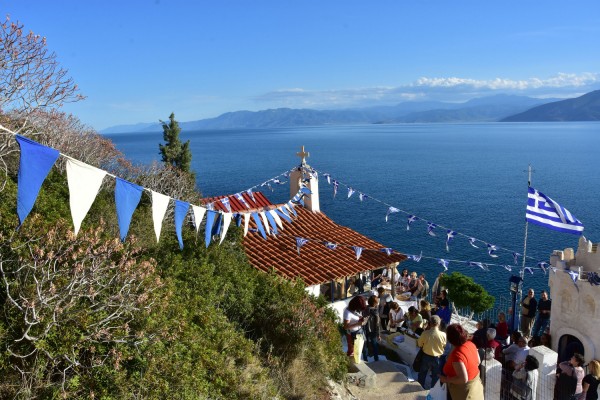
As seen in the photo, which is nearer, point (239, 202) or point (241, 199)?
point (241, 199)

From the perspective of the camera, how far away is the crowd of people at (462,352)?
646 cm

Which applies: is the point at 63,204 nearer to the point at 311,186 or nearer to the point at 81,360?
the point at 81,360

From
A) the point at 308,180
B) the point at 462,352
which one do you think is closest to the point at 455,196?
the point at 308,180

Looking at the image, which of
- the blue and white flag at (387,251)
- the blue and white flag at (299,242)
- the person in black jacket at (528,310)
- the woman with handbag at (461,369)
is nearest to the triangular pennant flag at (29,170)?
the woman with handbag at (461,369)

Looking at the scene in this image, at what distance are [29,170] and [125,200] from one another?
1.48 m

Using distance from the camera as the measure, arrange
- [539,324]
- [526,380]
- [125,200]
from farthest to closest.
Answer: [539,324]
[526,380]
[125,200]

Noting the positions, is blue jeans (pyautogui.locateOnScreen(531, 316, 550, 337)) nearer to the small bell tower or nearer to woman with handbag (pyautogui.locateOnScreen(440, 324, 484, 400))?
the small bell tower

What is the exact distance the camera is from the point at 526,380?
8.61 metres

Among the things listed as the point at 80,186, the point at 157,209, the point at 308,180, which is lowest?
the point at 308,180

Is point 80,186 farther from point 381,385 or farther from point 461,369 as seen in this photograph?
point 381,385

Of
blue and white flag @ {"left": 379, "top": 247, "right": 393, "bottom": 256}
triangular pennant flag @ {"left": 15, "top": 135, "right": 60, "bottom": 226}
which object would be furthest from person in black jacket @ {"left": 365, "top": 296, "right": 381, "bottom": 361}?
triangular pennant flag @ {"left": 15, "top": 135, "right": 60, "bottom": 226}

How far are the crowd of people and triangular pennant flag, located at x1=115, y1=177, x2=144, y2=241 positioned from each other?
182 inches

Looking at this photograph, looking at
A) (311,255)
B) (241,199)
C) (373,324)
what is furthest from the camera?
(241,199)

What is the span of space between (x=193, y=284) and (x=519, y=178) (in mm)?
69245
